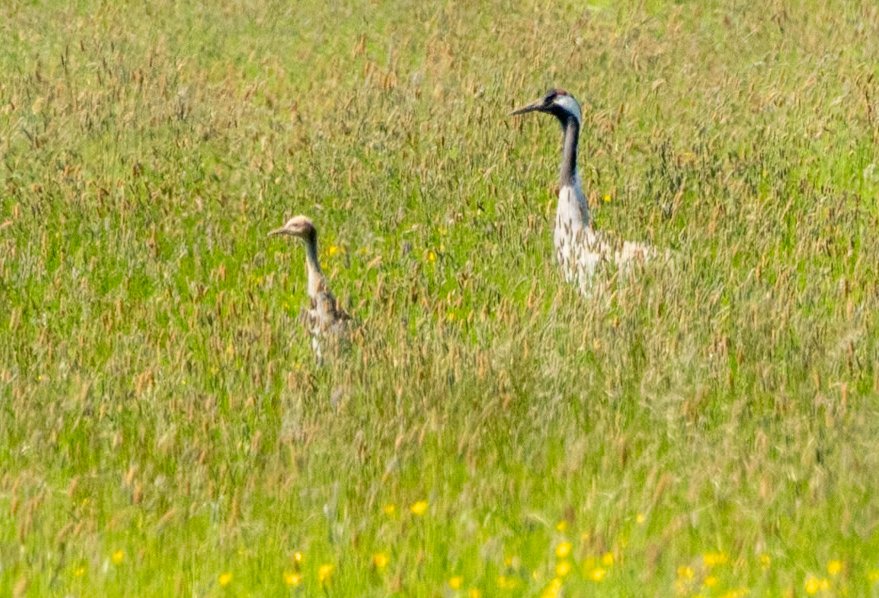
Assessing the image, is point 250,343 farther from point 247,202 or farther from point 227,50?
point 227,50

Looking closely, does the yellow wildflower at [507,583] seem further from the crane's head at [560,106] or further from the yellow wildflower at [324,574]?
the crane's head at [560,106]

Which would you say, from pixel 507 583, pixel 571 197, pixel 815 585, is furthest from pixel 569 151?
pixel 815 585

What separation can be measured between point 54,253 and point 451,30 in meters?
6.98

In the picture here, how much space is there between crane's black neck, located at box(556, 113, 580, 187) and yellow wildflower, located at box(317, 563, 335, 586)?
5.08 metres

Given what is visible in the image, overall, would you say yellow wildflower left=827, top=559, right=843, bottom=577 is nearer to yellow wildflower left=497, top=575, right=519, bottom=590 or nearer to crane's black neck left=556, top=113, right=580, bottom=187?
yellow wildflower left=497, top=575, right=519, bottom=590

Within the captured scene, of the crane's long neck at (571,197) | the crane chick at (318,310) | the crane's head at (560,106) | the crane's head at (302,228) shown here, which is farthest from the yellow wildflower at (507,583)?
the crane's head at (560,106)

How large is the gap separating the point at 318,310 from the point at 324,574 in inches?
120

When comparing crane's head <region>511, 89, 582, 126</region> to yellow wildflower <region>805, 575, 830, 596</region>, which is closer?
yellow wildflower <region>805, 575, 830, 596</region>

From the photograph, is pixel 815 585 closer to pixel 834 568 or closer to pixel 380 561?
pixel 834 568

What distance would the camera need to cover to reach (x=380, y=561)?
4906 millimetres

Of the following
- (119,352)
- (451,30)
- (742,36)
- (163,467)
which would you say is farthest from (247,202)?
→ (742,36)

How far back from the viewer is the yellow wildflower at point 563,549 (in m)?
4.76

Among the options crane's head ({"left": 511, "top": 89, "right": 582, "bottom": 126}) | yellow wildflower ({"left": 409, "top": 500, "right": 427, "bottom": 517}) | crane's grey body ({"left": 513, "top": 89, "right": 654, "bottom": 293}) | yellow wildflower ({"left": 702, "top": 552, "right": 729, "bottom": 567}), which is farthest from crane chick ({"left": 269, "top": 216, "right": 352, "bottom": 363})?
yellow wildflower ({"left": 702, "top": 552, "right": 729, "bottom": 567})

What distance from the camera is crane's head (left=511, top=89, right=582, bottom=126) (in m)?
10.0
